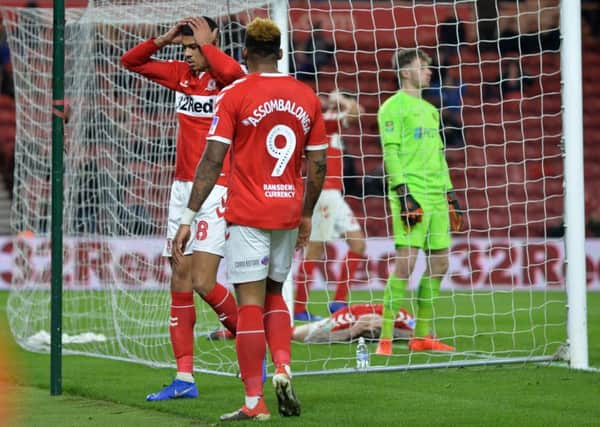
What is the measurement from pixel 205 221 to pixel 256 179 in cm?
102

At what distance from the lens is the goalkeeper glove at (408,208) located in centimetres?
894

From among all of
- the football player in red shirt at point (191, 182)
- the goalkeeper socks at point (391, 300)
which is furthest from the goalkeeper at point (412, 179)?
the football player in red shirt at point (191, 182)

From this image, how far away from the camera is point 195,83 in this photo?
7.24m

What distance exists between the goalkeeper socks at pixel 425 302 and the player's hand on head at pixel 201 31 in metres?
2.93

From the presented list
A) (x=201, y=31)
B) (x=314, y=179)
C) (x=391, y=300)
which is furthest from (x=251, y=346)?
(x=391, y=300)

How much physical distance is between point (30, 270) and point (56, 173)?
4.98m

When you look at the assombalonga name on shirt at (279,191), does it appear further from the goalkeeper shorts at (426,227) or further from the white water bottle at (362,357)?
the goalkeeper shorts at (426,227)

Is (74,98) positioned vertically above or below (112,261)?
above

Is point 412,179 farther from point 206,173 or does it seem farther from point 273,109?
point 206,173

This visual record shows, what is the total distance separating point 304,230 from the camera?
20.6 feet

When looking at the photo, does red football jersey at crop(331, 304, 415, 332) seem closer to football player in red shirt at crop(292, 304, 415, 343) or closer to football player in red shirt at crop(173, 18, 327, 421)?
football player in red shirt at crop(292, 304, 415, 343)

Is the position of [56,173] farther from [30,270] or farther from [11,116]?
[11,116]

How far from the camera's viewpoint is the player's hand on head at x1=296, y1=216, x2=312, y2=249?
626 cm

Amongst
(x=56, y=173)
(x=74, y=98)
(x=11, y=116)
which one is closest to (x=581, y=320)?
(x=56, y=173)
